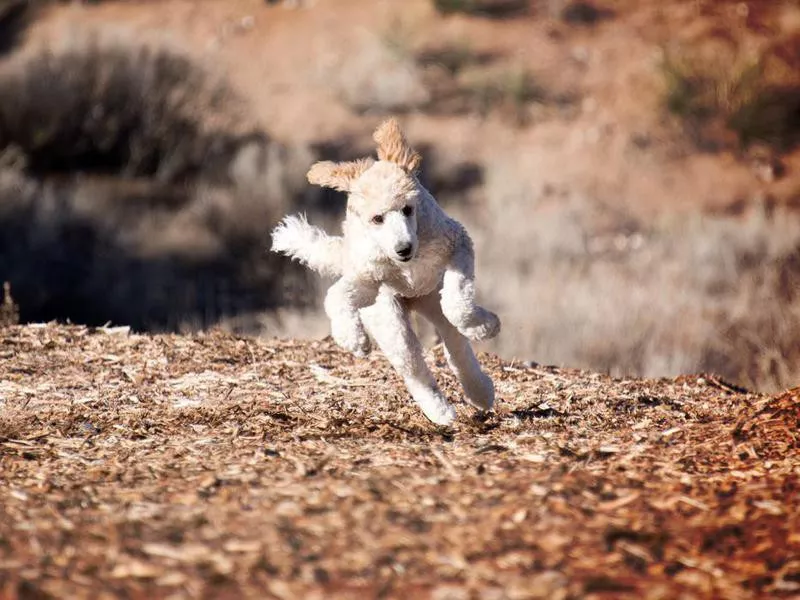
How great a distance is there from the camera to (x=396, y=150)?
485 cm

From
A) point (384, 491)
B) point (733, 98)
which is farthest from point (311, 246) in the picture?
point (733, 98)

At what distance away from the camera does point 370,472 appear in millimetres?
4352

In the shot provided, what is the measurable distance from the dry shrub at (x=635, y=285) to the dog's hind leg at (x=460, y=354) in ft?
10.6

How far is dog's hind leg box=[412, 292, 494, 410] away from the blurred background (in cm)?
388

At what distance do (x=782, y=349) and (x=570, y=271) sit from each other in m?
3.75

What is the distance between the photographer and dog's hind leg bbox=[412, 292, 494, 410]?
5.27 metres

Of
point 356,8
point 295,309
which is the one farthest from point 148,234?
point 356,8

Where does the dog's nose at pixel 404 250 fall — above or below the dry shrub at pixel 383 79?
below

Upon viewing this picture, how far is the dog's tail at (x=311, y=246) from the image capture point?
206 inches

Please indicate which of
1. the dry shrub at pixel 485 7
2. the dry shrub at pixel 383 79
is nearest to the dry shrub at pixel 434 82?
the dry shrub at pixel 383 79

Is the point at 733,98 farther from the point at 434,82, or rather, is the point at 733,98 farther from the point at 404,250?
the point at 404,250

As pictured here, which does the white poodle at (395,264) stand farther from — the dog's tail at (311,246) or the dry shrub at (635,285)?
the dry shrub at (635,285)

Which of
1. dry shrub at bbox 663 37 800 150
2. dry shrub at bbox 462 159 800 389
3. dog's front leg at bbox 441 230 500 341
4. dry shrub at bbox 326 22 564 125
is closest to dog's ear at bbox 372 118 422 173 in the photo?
dog's front leg at bbox 441 230 500 341

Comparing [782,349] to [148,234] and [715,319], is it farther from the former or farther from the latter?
[148,234]
